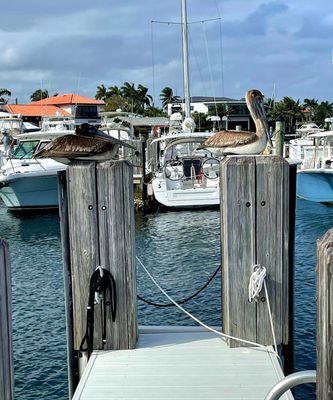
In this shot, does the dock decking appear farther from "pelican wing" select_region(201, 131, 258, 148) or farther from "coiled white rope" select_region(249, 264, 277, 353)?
"pelican wing" select_region(201, 131, 258, 148)

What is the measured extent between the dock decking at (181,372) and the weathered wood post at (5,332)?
1619 millimetres

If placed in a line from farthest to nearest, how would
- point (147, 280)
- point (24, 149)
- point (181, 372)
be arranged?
point (24, 149), point (147, 280), point (181, 372)

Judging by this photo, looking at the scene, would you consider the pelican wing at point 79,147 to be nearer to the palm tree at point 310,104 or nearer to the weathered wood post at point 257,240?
the weathered wood post at point 257,240

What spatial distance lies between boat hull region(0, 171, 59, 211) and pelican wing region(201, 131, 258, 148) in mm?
15014

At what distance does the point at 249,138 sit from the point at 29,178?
16.6 metres

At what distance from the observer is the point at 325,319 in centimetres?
225

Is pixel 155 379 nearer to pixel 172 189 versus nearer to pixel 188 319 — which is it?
pixel 188 319

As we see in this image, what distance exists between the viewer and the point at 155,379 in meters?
4.51

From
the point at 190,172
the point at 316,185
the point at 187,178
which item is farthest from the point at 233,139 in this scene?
the point at 316,185

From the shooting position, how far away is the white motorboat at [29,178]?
21.6 metres

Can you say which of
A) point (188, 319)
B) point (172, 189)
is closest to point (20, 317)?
point (188, 319)

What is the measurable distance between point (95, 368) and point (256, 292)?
1347mm

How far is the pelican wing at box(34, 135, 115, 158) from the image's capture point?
17.7 ft

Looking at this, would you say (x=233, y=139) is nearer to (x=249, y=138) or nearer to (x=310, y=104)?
(x=249, y=138)
